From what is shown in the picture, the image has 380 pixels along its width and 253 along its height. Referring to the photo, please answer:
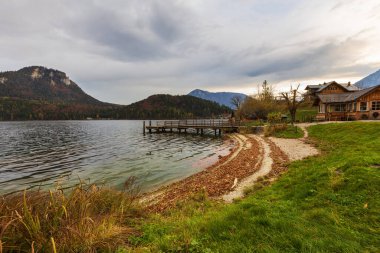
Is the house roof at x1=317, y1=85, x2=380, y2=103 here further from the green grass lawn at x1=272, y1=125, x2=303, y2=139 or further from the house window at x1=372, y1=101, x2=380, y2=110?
the green grass lawn at x1=272, y1=125, x2=303, y2=139

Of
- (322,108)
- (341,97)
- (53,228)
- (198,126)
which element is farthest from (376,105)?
(53,228)

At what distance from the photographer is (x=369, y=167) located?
8547 millimetres

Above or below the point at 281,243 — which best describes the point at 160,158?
below

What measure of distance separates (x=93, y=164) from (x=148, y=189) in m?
11.4

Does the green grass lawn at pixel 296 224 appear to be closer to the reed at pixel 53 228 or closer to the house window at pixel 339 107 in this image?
the reed at pixel 53 228

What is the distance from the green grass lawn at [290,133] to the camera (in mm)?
30766

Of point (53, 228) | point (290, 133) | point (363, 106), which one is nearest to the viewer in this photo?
point (53, 228)

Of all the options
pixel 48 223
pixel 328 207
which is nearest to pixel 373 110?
pixel 328 207

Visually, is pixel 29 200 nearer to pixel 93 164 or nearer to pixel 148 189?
pixel 148 189

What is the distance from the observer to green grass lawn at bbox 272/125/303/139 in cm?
3077

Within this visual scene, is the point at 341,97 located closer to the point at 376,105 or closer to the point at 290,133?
the point at 376,105

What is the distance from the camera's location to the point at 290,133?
107ft

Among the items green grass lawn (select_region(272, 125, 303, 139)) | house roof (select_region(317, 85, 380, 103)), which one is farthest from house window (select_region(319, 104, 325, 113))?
green grass lawn (select_region(272, 125, 303, 139))

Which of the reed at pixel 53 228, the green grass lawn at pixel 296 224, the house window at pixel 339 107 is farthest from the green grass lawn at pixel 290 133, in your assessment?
the reed at pixel 53 228
